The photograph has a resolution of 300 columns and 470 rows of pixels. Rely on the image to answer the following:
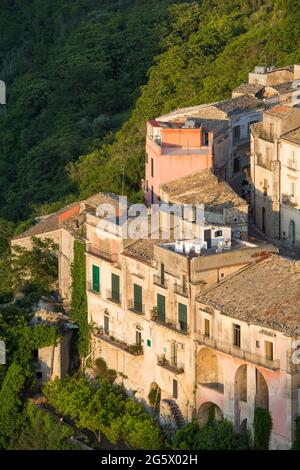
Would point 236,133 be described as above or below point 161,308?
above

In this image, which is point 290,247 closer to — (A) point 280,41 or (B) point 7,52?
(A) point 280,41

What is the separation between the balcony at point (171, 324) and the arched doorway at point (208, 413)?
1.90 metres

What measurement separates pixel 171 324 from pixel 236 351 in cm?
257

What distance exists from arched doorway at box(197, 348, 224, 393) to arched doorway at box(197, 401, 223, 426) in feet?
1.65

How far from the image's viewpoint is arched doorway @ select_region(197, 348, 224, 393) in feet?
180

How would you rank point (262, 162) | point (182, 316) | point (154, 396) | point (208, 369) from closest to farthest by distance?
point (208, 369) → point (182, 316) → point (154, 396) → point (262, 162)

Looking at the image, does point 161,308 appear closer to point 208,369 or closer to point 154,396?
point 208,369

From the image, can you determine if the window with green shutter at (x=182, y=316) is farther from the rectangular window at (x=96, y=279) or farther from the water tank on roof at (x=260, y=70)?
the water tank on roof at (x=260, y=70)

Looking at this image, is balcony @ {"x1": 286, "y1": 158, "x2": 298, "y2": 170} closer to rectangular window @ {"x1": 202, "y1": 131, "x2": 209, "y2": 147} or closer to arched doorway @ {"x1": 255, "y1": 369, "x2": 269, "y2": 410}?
rectangular window @ {"x1": 202, "y1": 131, "x2": 209, "y2": 147}

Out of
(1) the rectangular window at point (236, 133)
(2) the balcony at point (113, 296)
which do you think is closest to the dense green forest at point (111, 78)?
(1) the rectangular window at point (236, 133)

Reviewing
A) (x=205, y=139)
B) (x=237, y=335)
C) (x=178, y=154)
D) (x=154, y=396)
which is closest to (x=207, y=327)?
(x=237, y=335)

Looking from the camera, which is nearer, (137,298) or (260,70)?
(137,298)

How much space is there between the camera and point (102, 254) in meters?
58.6

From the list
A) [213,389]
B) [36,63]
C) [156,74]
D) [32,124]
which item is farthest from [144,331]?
[36,63]
